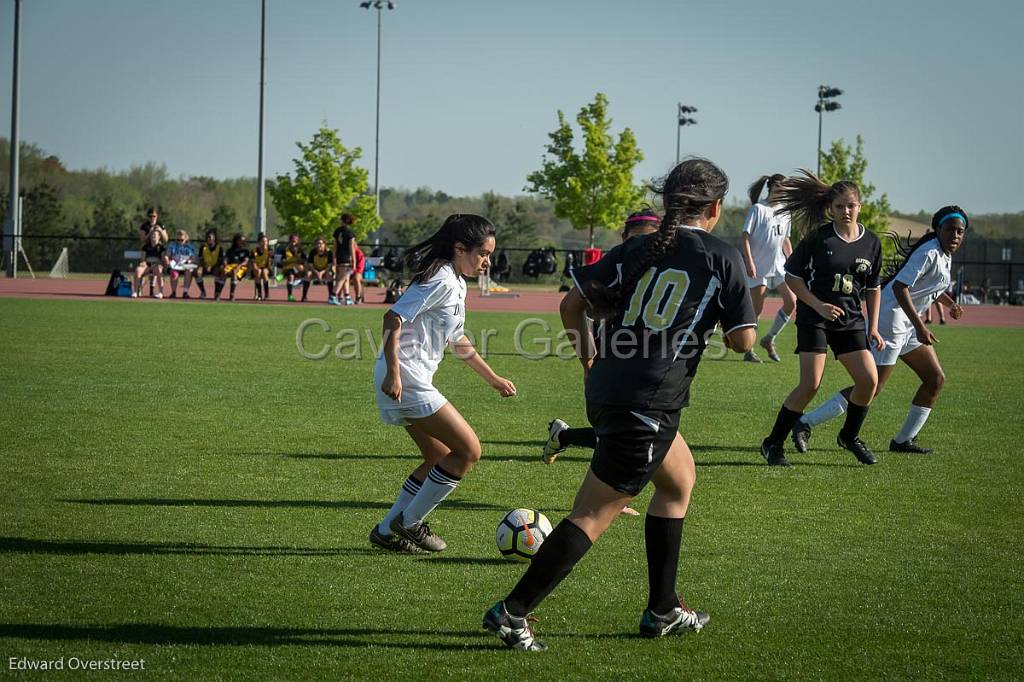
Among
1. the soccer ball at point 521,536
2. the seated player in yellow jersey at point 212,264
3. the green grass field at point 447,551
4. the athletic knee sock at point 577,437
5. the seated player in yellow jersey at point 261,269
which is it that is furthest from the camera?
the seated player in yellow jersey at point 261,269

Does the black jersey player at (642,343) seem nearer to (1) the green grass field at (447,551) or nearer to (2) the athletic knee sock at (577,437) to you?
(1) the green grass field at (447,551)

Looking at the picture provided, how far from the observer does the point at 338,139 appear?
5378 centimetres

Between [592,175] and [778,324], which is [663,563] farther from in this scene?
[592,175]

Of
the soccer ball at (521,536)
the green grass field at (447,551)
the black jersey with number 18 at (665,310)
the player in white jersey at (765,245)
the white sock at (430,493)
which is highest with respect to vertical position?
the player in white jersey at (765,245)

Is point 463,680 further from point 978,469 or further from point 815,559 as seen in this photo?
point 978,469

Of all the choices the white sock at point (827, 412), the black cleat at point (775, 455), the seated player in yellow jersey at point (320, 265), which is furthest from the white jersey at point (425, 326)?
the seated player in yellow jersey at point (320, 265)

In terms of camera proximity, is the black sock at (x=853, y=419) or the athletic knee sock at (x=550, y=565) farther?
the black sock at (x=853, y=419)

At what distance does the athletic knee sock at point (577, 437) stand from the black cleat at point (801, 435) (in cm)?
256

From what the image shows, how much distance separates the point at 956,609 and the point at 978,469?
3.75 meters

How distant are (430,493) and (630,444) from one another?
1.74m

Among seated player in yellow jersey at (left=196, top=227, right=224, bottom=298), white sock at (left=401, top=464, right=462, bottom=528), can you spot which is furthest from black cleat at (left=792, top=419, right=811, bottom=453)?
seated player in yellow jersey at (left=196, top=227, right=224, bottom=298)

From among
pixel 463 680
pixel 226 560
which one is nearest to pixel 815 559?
pixel 463 680

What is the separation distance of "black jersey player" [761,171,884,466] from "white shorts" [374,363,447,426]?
3.67 meters

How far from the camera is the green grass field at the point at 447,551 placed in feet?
14.1
